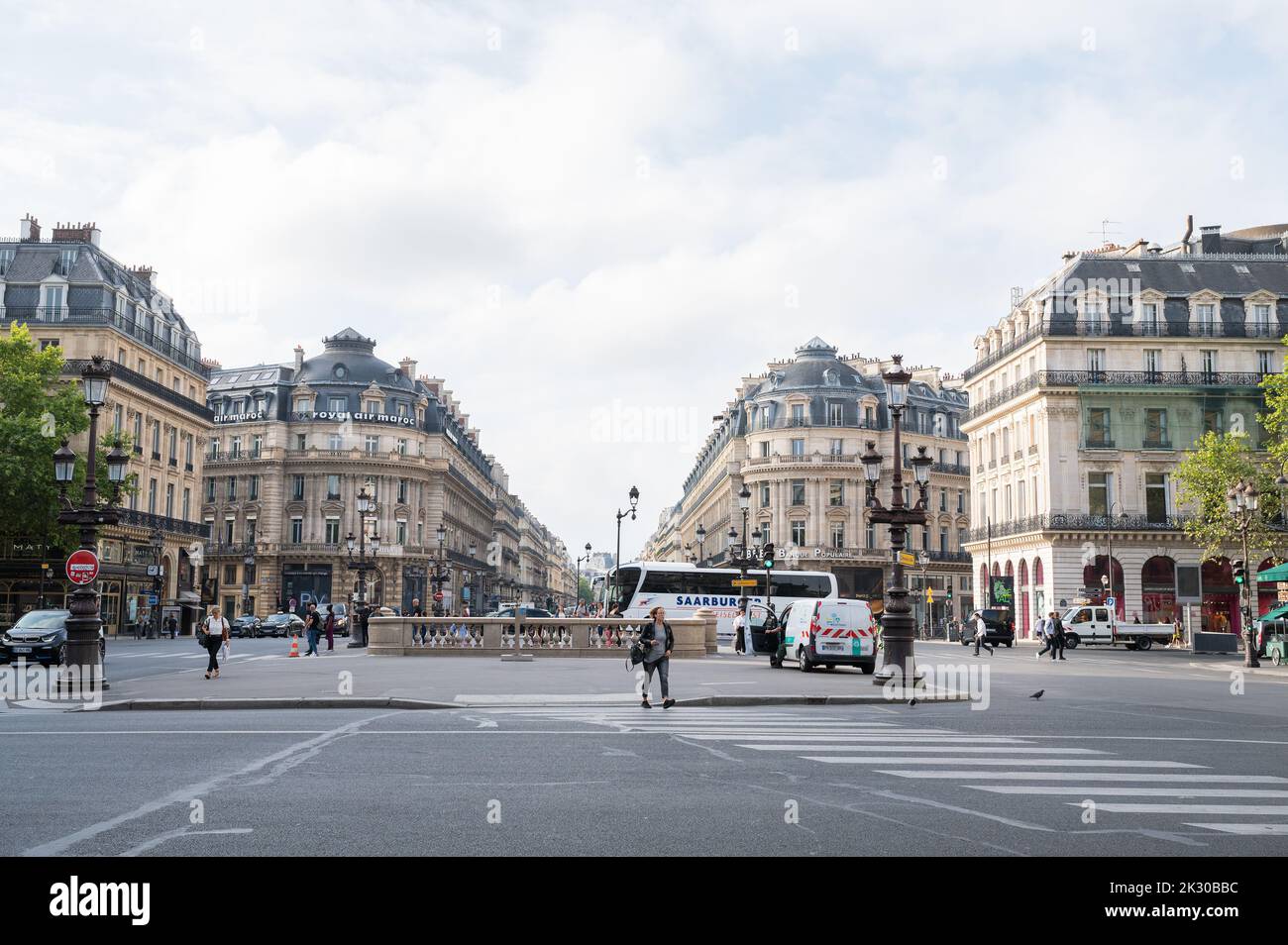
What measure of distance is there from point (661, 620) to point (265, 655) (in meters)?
23.5

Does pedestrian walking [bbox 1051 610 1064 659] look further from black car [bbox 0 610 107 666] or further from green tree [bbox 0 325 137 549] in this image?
green tree [bbox 0 325 137 549]

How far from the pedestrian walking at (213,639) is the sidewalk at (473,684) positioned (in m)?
0.36

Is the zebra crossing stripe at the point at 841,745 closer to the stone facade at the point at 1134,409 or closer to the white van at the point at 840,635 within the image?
the white van at the point at 840,635

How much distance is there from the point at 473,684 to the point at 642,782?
1326 centimetres

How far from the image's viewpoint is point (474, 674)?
26.1m

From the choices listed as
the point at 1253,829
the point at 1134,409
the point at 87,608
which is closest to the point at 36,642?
the point at 87,608

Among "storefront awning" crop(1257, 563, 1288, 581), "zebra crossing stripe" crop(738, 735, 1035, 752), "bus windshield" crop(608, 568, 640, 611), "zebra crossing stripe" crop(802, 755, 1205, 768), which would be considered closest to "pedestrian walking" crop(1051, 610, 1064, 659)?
"storefront awning" crop(1257, 563, 1288, 581)

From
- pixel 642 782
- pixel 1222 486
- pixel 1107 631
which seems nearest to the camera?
pixel 642 782

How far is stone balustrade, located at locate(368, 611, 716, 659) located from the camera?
35219mm

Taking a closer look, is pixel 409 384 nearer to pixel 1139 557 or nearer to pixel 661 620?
pixel 1139 557

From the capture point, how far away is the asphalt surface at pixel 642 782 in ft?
24.3

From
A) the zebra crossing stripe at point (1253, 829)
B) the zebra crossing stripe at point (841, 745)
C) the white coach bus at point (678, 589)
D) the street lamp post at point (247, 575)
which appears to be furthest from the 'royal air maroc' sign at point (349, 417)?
the zebra crossing stripe at point (1253, 829)

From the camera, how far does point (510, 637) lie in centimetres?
3516

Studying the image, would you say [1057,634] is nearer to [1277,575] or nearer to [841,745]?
[1277,575]
